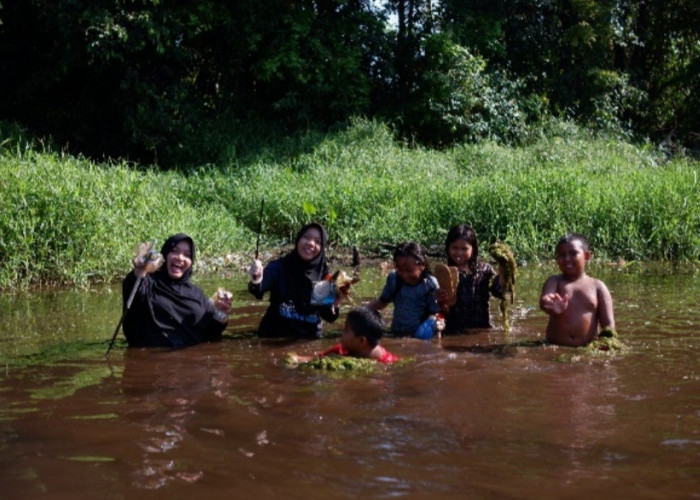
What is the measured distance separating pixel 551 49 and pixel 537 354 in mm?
18915

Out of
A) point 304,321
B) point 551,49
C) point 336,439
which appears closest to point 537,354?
point 304,321

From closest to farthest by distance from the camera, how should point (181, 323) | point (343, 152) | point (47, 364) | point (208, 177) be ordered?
point (47, 364) → point (181, 323) → point (208, 177) → point (343, 152)

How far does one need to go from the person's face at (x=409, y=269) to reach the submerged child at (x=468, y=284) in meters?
0.36

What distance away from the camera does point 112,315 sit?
877 cm

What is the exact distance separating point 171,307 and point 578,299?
3069 millimetres

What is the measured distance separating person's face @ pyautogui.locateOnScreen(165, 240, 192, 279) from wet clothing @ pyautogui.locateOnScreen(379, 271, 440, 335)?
1646mm

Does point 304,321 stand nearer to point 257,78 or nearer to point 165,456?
point 165,456

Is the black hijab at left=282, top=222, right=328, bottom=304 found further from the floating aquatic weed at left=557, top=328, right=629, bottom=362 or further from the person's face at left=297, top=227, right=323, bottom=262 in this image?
the floating aquatic weed at left=557, top=328, right=629, bottom=362

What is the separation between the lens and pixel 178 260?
23.5 feet

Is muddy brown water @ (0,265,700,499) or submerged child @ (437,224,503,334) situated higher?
submerged child @ (437,224,503,334)

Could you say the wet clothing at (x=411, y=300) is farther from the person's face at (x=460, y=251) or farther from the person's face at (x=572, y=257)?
the person's face at (x=572, y=257)

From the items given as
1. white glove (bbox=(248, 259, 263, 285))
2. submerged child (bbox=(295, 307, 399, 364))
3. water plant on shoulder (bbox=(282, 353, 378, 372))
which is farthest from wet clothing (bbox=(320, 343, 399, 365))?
white glove (bbox=(248, 259, 263, 285))

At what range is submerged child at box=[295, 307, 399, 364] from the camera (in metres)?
6.20

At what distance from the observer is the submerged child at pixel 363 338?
620cm
